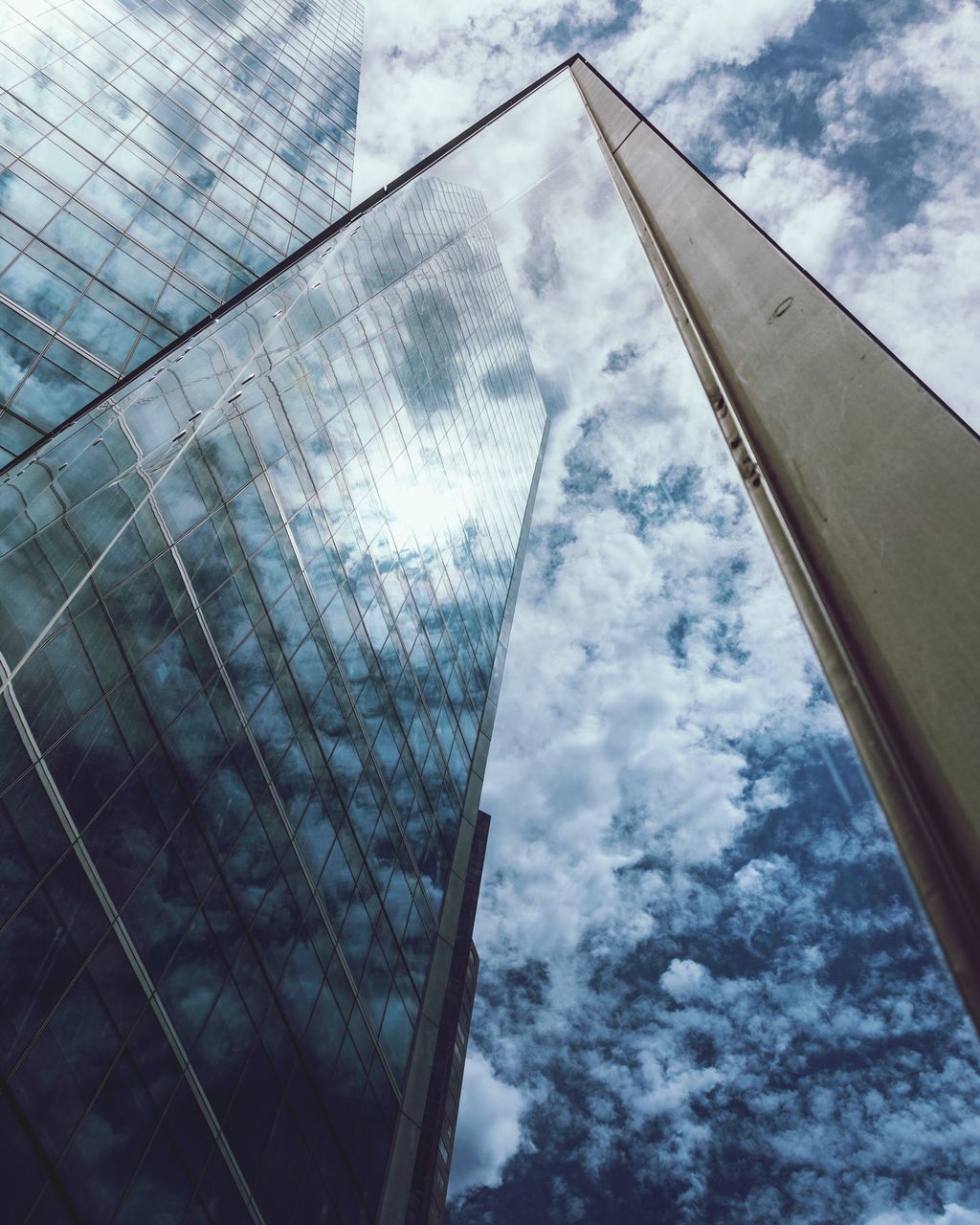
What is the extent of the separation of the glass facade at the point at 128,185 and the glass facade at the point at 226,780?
230cm

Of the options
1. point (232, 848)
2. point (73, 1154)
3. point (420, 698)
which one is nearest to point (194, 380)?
point (232, 848)

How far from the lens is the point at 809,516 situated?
3.98 meters

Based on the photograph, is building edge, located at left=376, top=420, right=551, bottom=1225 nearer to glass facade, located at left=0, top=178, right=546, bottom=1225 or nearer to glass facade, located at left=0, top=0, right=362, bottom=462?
glass facade, located at left=0, top=178, right=546, bottom=1225

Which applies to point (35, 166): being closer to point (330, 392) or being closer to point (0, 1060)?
point (330, 392)

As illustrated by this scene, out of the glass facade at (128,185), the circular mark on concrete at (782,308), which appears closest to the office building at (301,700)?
the circular mark on concrete at (782,308)

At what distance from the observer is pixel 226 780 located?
17.9 meters

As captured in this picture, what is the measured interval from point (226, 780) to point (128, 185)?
22.9m

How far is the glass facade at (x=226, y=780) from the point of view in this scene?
11945mm

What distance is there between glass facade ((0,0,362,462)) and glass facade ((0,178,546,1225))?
2303 millimetres

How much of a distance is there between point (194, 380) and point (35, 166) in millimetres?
9240

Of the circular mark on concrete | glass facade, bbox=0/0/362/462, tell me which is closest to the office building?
the circular mark on concrete

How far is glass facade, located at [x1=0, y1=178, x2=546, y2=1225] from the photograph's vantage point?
39.2 feet

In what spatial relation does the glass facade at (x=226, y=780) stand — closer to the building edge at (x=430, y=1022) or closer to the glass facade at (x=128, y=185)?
the building edge at (x=430, y=1022)

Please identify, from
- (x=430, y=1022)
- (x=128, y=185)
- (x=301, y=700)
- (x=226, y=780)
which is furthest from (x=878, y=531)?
(x=128, y=185)
